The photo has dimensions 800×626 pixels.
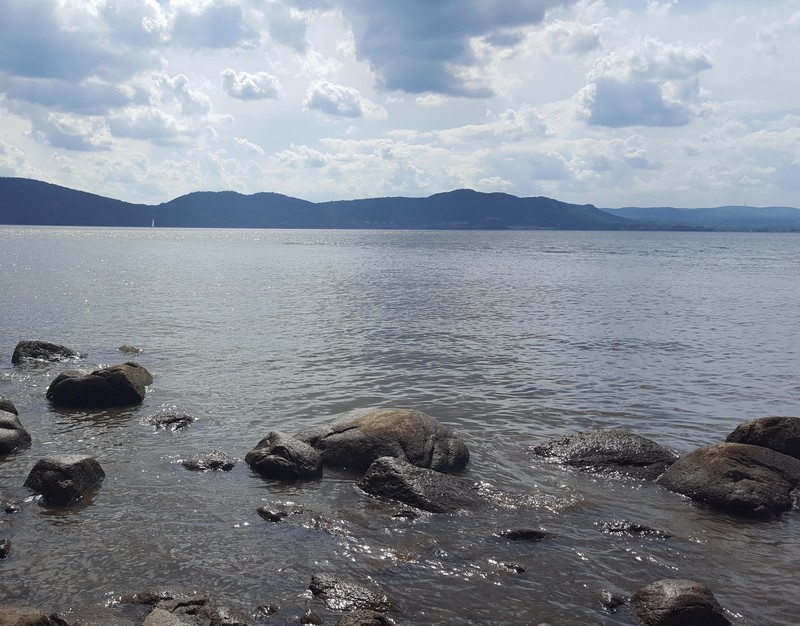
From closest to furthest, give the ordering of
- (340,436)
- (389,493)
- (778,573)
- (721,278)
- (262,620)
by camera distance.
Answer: (262,620), (778,573), (389,493), (340,436), (721,278)

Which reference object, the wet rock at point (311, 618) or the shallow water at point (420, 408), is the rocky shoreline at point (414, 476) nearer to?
the wet rock at point (311, 618)

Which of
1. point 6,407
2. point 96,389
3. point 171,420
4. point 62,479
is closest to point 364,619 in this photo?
point 62,479

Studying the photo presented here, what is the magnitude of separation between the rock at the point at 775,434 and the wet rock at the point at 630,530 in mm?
5000

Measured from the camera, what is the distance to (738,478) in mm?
14039

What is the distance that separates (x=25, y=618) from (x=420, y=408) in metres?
14.3

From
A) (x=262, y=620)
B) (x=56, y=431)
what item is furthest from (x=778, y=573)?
(x=56, y=431)

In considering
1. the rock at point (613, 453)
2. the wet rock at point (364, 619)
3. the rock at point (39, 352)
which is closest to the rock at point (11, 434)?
the rock at point (39, 352)

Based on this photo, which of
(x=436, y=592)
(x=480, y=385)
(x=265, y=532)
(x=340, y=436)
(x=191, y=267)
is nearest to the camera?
(x=436, y=592)

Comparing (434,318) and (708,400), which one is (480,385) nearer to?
(708,400)

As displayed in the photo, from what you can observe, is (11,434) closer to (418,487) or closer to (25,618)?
(25,618)

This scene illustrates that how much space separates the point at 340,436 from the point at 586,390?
11.3 m

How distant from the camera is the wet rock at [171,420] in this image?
61.3 ft

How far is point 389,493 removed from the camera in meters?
13.9

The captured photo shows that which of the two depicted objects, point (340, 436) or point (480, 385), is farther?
point (480, 385)
